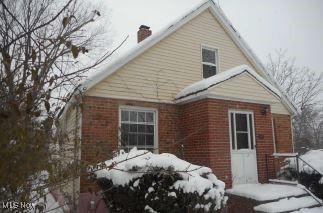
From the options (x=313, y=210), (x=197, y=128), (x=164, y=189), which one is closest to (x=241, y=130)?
(x=197, y=128)

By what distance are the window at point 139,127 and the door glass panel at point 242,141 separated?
2694mm

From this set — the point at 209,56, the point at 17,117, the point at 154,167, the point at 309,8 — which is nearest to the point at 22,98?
the point at 17,117

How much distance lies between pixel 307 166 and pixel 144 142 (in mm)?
5163

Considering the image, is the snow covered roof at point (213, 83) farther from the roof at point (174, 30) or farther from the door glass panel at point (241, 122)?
the roof at point (174, 30)

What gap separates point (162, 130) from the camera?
1067 centimetres

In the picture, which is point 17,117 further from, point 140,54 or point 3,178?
point 140,54

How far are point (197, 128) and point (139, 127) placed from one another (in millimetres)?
1810

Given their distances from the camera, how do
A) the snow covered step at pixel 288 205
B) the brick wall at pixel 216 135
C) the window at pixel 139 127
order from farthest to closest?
1. the window at pixel 139 127
2. the brick wall at pixel 216 135
3. the snow covered step at pixel 288 205

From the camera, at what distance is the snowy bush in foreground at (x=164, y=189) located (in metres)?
5.98

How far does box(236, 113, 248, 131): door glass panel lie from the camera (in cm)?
1045

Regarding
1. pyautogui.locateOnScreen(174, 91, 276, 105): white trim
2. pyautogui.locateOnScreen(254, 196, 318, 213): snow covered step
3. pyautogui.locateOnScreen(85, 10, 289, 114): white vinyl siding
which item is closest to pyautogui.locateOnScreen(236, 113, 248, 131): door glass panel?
pyautogui.locateOnScreen(174, 91, 276, 105): white trim

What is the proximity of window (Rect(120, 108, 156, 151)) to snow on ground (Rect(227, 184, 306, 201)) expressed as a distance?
2.93 meters

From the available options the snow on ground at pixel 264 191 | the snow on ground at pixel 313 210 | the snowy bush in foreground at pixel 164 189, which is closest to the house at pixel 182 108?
the snow on ground at pixel 264 191

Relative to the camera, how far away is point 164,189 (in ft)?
20.0
